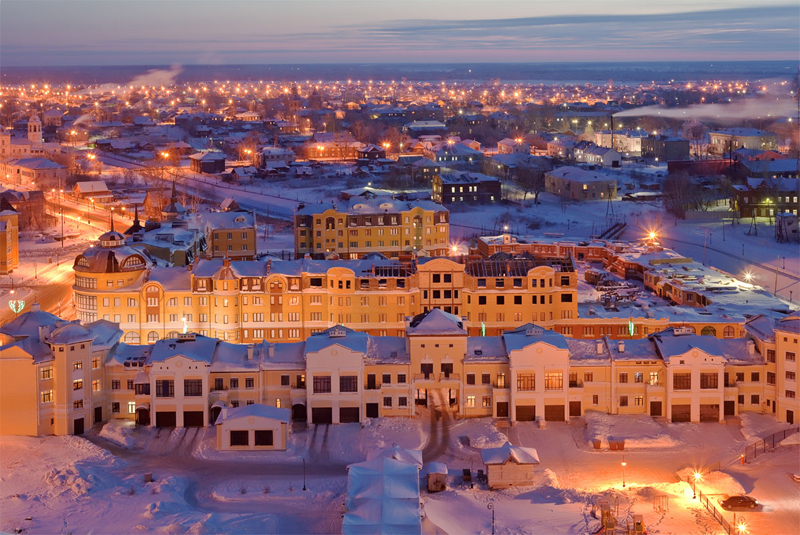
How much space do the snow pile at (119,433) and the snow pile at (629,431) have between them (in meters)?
11.4

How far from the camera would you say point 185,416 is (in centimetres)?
3016

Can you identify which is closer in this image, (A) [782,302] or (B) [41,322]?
(B) [41,322]

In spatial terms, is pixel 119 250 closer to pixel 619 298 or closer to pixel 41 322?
pixel 41 322

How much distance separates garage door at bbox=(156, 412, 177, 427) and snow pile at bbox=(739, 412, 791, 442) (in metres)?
14.5

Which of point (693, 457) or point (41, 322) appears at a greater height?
point (41, 322)

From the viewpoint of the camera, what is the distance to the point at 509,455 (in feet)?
84.2

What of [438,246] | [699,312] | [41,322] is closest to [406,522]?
[41,322]

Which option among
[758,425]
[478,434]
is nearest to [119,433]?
[478,434]

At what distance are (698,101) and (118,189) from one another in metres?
115

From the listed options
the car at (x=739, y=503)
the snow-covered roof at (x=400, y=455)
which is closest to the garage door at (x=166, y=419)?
the snow-covered roof at (x=400, y=455)

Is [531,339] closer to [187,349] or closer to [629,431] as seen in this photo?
[629,431]

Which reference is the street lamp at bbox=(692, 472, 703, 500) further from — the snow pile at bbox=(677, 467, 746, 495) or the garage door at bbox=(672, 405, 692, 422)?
the garage door at bbox=(672, 405, 692, 422)

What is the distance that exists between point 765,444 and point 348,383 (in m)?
10.5

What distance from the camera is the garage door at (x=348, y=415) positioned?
1198 inches
